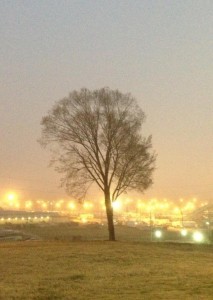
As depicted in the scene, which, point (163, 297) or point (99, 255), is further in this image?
point (99, 255)

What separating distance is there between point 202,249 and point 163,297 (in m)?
19.4

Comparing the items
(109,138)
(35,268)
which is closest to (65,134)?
(109,138)

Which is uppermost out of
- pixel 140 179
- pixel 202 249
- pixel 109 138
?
pixel 109 138

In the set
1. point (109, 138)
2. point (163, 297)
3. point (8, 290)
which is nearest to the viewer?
point (163, 297)

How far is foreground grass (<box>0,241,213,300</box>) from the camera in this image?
503 inches

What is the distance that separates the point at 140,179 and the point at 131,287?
23.3 meters

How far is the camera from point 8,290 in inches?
523

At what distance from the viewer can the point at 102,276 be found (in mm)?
16422

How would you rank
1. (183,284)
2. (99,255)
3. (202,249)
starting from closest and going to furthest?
1. (183,284)
2. (99,255)
3. (202,249)

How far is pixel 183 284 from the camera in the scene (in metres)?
14.3

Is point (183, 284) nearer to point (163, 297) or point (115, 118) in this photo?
point (163, 297)

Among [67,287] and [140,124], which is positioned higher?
[140,124]

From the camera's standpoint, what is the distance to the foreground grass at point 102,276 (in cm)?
1277

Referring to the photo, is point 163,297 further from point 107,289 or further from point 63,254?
point 63,254
